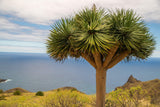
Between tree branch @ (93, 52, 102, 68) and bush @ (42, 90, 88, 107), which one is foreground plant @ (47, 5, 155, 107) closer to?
tree branch @ (93, 52, 102, 68)

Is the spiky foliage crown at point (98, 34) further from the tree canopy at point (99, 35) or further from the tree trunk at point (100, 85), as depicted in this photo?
the tree trunk at point (100, 85)

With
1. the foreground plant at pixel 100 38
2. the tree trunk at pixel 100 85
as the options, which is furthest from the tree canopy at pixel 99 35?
the tree trunk at pixel 100 85

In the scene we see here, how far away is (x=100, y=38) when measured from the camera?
5.91 metres

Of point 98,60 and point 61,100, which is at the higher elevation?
point 98,60

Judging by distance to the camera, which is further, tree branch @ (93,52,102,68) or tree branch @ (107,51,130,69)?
tree branch @ (107,51,130,69)


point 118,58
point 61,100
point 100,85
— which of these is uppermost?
point 118,58

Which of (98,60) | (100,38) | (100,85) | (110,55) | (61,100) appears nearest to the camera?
(100,38)

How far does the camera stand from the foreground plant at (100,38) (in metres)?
6.06

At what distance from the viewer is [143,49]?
7.20 m

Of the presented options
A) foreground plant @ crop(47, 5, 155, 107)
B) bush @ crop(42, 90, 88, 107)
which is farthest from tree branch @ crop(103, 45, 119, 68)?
bush @ crop(42, 90, 88, 107)

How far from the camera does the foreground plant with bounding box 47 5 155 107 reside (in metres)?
6.06

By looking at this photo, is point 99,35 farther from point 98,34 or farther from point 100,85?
point 100,85

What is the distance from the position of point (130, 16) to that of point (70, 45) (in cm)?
310

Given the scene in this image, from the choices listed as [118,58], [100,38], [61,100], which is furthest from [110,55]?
[61,100]
